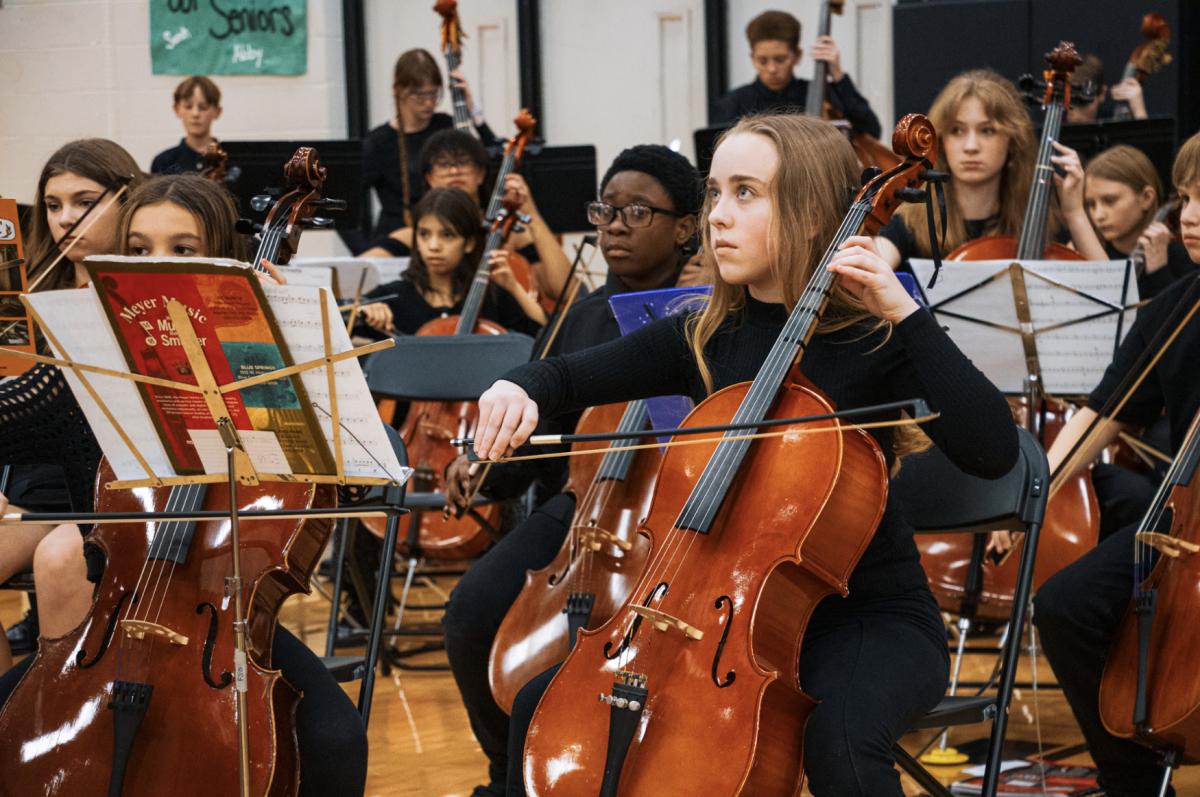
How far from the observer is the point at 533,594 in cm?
195

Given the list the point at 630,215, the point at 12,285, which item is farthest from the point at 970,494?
the point at 12,285

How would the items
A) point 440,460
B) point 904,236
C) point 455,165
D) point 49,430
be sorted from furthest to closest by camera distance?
point 455,165, point 440,460, point 904,236, point 49,430

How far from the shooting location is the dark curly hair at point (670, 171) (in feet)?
7.80

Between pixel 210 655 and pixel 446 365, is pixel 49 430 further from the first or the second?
pixel 446 365

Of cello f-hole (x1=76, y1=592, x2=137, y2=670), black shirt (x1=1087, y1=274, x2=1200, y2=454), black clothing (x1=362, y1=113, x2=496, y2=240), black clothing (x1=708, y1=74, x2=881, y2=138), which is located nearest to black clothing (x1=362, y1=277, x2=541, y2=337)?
black clothing (x1=708, y1=74, x2=881, y2=138)

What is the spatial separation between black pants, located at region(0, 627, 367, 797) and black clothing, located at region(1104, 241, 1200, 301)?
2.34 metres

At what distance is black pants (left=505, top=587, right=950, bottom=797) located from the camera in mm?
1335

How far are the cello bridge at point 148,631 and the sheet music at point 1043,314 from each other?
1477mm

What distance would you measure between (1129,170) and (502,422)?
97.9 inches

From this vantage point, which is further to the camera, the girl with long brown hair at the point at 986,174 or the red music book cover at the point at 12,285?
the girl with long brown hair at the point at 986,174

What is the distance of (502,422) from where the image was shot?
1.49 meters

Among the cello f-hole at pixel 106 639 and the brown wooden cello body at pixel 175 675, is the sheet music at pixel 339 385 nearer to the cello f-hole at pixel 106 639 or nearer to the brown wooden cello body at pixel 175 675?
the brown wooden cello body at pixel 175 675

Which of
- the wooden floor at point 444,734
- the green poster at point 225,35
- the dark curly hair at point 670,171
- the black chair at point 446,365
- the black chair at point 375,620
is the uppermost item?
the green poster at point 225,35

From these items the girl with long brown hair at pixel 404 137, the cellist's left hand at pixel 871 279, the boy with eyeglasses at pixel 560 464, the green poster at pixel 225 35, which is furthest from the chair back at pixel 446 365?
the green poster at pixel 225 35
